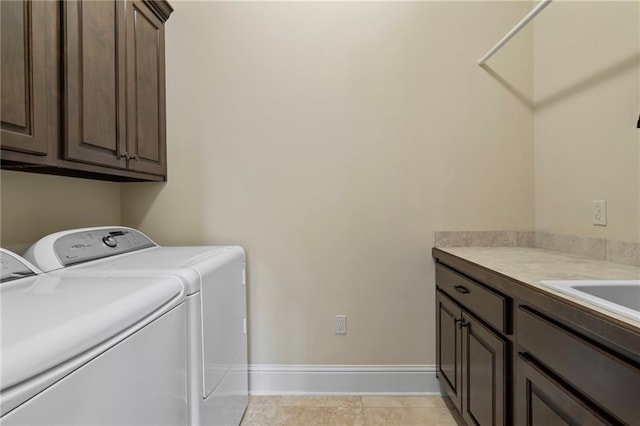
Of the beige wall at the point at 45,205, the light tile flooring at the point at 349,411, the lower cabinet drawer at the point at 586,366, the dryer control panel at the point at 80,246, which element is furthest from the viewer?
the light tile flooring at the point at 349,411

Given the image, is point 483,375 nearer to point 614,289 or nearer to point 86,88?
point 614,289

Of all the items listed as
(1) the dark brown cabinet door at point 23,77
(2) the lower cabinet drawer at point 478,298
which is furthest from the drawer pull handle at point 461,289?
(1) the dark brown cabinet door at point 23,77

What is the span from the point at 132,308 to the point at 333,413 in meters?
1.47

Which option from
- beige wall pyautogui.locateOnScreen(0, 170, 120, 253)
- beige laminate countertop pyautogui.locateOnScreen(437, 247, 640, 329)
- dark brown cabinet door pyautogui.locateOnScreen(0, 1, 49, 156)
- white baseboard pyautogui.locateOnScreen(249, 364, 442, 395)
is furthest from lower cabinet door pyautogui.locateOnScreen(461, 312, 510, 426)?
beige wall pyautogui.locateOnScreen(0, 170, 120, 253)

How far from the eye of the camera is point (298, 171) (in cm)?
206

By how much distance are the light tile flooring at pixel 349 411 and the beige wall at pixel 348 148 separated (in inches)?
8.6

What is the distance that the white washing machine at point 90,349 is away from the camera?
0.54m

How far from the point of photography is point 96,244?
1548mm

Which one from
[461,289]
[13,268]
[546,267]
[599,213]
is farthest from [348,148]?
[13,268]

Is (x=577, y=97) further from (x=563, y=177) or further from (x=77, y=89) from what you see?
(x=77, y=89)

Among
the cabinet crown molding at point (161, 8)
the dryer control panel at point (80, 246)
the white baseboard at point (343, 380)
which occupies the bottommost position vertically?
the white baseboard at point (343, 380)

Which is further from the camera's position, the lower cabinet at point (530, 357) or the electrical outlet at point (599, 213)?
the electrical outlet at point (599, 213)

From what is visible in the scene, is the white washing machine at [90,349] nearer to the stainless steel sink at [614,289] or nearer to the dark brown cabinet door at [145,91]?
the dark brown cabinet door at [145,91]

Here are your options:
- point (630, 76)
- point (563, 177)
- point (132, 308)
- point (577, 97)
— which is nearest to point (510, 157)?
point (563, 177)
